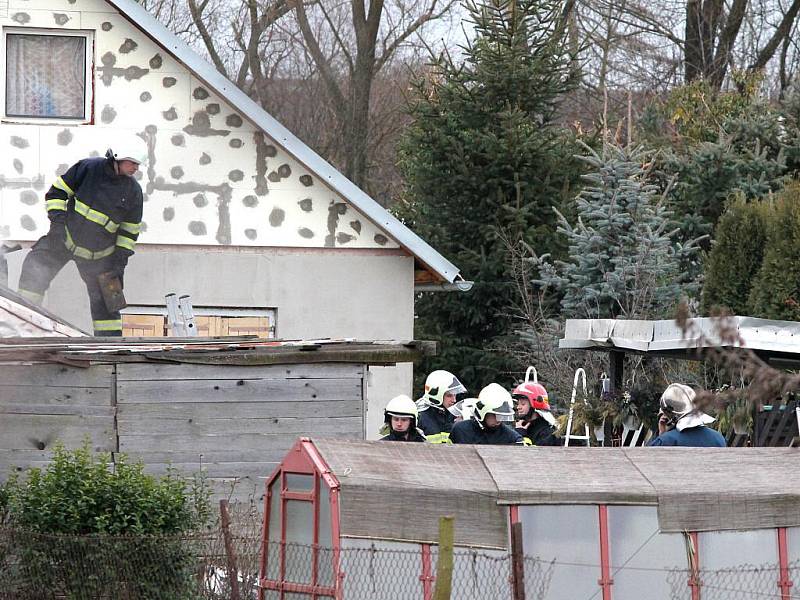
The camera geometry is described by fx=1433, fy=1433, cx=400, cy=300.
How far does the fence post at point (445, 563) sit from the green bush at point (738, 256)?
10.8m

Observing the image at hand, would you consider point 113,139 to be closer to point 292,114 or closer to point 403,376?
point 403,376

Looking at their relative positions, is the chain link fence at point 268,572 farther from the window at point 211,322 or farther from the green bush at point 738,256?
the green bush at point 738,256

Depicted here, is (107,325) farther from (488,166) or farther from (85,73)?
(488,166)

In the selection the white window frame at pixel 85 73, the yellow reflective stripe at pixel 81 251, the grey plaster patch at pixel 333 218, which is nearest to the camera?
the yellow reflective stripe at pixel 81 251

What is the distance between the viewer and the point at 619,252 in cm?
1784

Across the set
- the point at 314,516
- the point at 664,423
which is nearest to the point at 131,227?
the point at 664,423

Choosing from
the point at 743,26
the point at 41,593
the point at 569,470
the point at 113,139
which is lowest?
the point at 41,593

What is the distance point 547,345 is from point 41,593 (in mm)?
11367

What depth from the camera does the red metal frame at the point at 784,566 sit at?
7926 millimetres

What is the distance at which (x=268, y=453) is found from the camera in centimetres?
1122

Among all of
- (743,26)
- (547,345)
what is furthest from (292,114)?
(547,345)

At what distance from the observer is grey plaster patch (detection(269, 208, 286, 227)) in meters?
16.1

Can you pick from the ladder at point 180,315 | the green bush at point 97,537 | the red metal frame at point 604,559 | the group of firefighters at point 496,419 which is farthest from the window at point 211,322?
the red metal frame at point 604,559

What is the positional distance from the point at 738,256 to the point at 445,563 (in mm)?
11201
